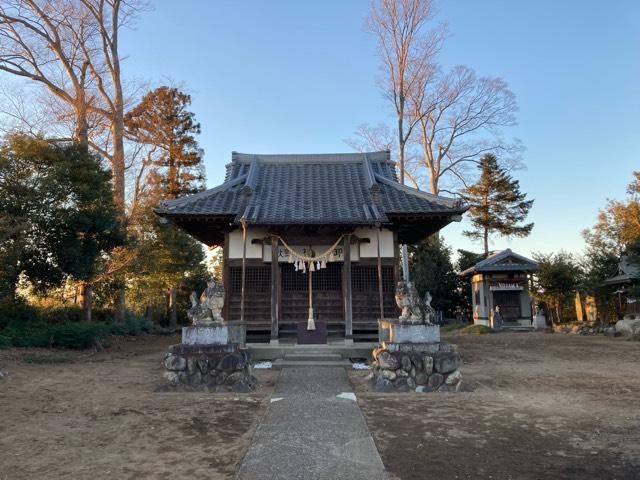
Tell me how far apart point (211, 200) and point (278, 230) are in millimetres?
2198

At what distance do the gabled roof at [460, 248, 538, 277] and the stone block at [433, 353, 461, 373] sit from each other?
72.6ft

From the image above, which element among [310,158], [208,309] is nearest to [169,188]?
[310,158]

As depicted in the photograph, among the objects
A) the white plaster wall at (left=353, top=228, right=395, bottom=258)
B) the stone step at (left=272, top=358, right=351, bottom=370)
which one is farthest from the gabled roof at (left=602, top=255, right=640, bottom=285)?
the stone step at (left=272, top=358, right=351, bottom=370)

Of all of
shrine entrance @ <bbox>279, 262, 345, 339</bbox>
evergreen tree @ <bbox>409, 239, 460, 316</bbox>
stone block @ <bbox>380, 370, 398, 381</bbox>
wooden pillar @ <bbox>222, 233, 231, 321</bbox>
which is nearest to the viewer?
stone block @ <bbox>380, 370, 398, 381</bbox>

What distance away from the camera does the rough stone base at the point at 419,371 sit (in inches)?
307

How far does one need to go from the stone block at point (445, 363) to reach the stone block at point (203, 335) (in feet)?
12.8

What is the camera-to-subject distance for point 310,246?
1298 centimetres

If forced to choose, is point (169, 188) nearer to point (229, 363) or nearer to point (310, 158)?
point (310, 158)

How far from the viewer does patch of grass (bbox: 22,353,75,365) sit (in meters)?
10.7

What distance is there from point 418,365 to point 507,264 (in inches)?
924

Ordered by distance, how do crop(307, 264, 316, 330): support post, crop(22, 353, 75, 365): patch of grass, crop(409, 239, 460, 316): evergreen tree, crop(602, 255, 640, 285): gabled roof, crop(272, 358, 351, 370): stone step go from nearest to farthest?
crop(272, 358, 351, 370): stone step < crop(22, 353, 75, 365): patch of grass < crop(307, 264, 316, 330): support post < crop(602, 255, 640, 285): gabled roof < crop(409, 239, 460, 316): evergreen tree

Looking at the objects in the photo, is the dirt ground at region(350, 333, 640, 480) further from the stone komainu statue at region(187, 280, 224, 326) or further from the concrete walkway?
the stone komainu statue at region(187, 280, 224, 326)

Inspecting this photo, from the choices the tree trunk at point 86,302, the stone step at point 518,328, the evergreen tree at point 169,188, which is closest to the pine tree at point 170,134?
the evergreen tree at point 169,188

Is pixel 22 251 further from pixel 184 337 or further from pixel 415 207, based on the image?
pixel 415 207
